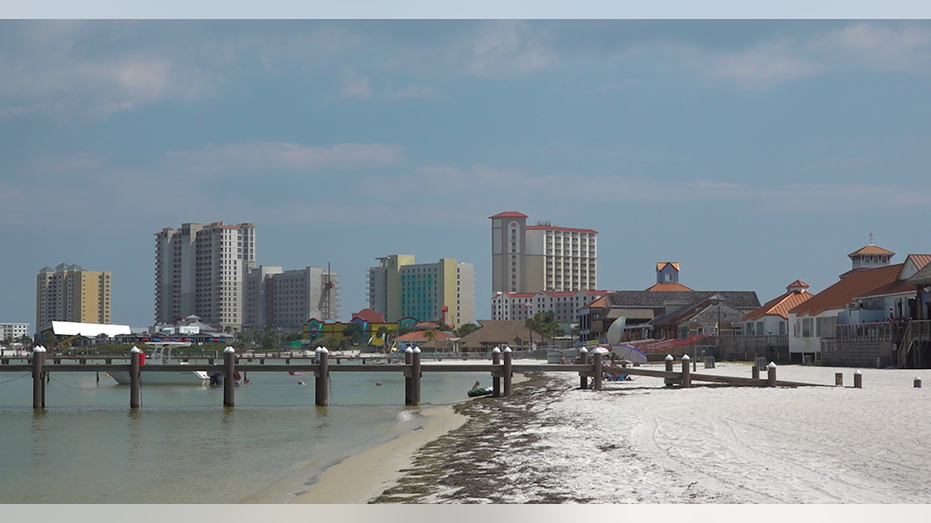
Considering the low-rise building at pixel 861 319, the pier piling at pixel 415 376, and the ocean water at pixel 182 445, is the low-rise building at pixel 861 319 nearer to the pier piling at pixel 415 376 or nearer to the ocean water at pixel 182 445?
the ocean water at pixel 182 445

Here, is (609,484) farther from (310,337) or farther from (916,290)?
(310,337)

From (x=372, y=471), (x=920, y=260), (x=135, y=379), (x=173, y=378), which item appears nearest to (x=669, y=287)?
(x=920, y=260)

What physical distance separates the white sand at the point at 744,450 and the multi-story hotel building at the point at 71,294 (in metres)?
174

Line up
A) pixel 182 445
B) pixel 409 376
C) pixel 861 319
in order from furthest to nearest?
pixel 861 319 < pixel 409 376 < pixel 182 445

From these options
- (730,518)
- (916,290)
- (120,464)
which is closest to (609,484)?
(730,518)

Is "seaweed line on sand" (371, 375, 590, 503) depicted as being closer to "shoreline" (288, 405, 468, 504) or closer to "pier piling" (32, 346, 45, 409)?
"shoreline" (288, 405, 468, 504)

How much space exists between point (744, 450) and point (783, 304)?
155 ft

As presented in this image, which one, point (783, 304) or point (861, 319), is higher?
point (783, 304)

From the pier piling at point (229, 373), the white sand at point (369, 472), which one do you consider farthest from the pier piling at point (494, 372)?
the pier piling at point (229, 373)

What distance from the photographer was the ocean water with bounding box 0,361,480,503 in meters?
16.0

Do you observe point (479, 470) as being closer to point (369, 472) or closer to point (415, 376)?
point (369, 472)

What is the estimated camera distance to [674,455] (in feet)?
46.6

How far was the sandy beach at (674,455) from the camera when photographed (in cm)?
1131

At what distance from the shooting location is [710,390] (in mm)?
27797
